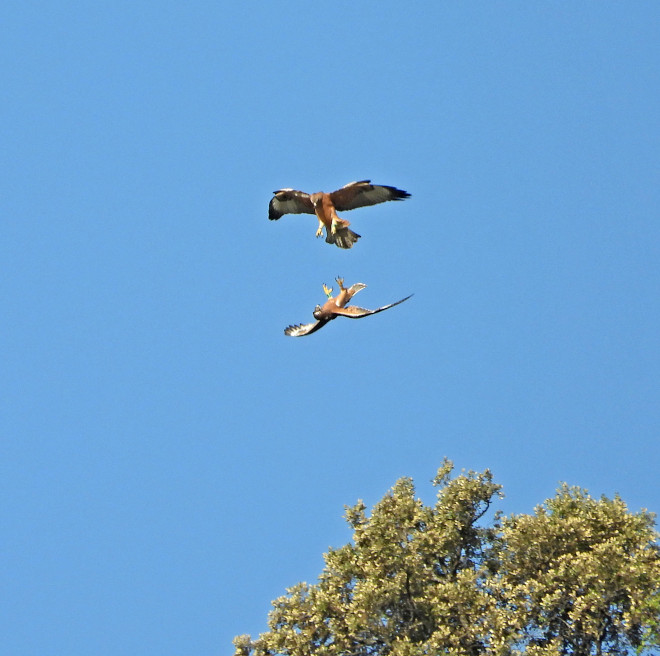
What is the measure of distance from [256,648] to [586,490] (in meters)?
9.78

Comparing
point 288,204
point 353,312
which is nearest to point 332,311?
point 353,312

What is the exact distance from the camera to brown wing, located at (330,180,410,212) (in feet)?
127

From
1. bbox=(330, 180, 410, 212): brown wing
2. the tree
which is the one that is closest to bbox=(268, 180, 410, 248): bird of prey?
bbox=(330, 180, 410, 212): brown wing

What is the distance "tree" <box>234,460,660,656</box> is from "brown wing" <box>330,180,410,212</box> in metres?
8.54

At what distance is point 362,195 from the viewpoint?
127ft

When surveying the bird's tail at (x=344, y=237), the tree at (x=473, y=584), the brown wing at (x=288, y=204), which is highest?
the brown wing at (x=288, y=204)

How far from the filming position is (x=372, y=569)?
Answer: 1633 inches

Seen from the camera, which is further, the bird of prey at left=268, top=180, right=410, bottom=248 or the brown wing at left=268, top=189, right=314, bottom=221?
the brown wing at left=268, top=189, right=314, bottom=221

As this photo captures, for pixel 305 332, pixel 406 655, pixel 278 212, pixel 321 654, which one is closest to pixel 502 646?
pixel 406 655

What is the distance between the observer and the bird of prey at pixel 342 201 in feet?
125

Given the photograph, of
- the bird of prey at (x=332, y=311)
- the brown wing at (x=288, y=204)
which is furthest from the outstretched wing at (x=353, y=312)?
the brown wing at (x=288, y=204)

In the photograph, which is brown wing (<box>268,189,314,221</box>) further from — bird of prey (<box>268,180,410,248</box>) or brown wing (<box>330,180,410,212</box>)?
brown wing (<box>330,180,410,212</box>)

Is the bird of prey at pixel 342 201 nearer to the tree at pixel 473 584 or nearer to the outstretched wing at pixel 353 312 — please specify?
the outstretched wing at pixel 353 312

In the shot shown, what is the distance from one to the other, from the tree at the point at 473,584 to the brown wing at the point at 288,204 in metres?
8.28
